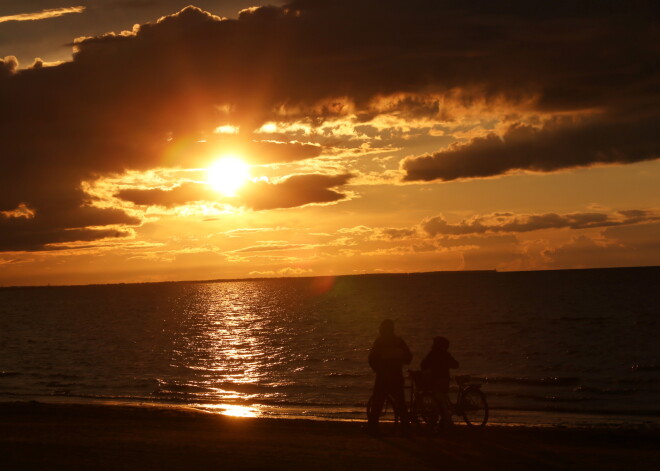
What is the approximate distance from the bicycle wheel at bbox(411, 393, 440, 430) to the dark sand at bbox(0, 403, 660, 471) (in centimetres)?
37

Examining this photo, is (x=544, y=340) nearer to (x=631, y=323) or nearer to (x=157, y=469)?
(x=631, y=323)

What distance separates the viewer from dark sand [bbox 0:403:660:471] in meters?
13.0

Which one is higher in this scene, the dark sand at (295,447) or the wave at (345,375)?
the dark sand at (295,447)

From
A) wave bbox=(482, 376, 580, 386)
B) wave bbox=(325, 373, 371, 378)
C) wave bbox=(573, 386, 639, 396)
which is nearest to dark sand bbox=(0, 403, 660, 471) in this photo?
wave bbox=(573, 386, 639, 396)

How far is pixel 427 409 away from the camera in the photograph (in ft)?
51.7

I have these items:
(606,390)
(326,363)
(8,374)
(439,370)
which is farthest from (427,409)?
(8,374)

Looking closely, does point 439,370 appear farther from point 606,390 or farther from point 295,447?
point 606,390

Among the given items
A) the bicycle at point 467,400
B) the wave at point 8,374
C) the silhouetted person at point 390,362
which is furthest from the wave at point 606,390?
the wave at point 8,374

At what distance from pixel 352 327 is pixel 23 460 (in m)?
59.8

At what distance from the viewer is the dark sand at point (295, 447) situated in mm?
12961

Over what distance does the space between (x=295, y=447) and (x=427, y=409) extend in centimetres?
299

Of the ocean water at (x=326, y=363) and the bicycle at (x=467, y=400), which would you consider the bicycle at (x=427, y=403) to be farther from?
the ocean water at (x=326, y=363)

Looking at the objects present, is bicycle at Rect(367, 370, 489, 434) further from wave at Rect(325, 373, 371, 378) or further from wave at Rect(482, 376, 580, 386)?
wave at Rect(325, 373, 371, 378)

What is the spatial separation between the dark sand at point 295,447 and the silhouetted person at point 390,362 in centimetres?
84
